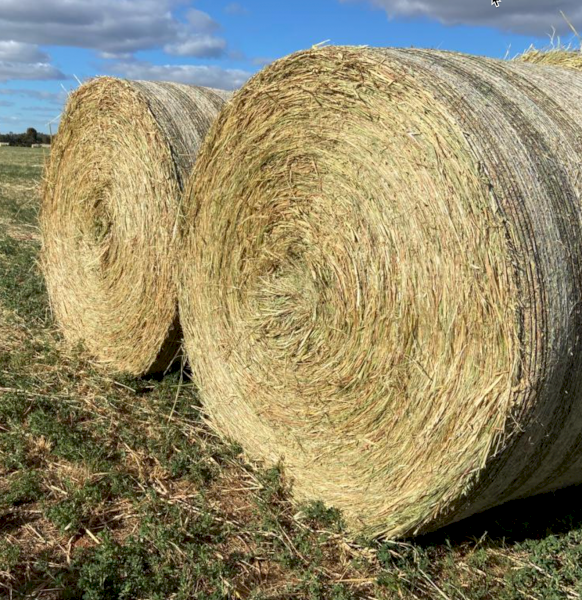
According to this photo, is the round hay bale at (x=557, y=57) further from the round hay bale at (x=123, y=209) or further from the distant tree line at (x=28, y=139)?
the distant tree line at (x=28, y=139)

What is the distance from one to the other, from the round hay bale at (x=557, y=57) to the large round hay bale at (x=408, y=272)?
0.88 metres

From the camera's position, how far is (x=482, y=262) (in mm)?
2928

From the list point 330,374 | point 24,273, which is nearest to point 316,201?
point 330,374

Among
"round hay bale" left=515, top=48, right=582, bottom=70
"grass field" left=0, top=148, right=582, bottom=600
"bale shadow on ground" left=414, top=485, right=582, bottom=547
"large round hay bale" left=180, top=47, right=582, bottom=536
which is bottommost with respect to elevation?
"grass field" left=0, top=148, right=582, bottom=600

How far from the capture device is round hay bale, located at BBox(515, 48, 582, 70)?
477 centimetres

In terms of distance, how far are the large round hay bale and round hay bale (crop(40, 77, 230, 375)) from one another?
25.3 inches

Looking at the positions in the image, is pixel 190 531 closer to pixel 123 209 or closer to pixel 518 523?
pixel 518 523

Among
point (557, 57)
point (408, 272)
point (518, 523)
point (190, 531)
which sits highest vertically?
point (557, 57)

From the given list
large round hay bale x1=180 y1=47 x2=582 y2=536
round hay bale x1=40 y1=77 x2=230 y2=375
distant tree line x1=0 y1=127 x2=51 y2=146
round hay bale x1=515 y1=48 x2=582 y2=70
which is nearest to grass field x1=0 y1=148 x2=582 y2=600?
large round hay bale x1=180 y1=47 x2=582 y2=536

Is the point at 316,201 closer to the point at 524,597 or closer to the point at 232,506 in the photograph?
the point at 232,506

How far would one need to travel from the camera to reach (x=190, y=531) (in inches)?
148

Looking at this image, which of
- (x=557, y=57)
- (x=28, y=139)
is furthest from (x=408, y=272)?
(x=28, y=139)

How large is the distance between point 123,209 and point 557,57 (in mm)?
3149

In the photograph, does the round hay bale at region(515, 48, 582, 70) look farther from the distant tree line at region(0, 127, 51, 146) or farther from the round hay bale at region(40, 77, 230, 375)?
the distant tree line at region(0, 127, 51, 146)
